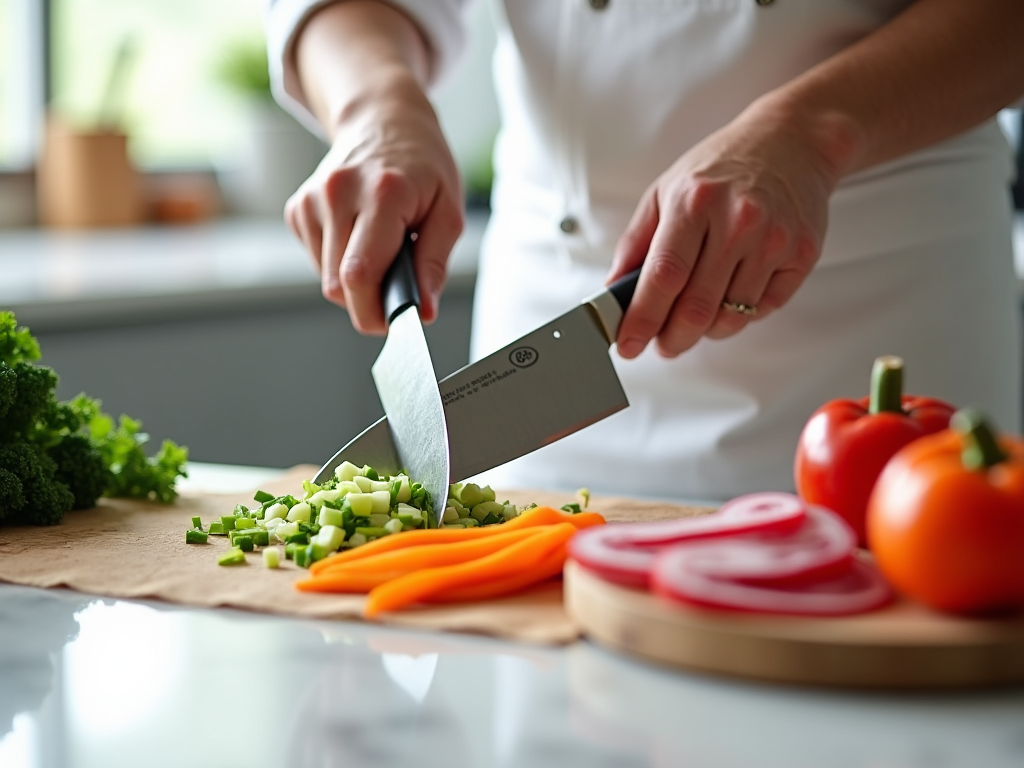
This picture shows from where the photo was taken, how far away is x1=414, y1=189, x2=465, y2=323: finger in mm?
1306

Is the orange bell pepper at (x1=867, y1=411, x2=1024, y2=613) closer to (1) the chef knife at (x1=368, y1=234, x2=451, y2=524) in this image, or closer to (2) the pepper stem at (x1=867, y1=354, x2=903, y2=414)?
(2) the pepper stem at (x1=867, y1=354, x2=903, y2=414)

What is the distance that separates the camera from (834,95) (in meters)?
1.27

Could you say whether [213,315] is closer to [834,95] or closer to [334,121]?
[334,121]

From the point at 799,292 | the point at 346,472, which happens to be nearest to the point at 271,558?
the point at 346,472

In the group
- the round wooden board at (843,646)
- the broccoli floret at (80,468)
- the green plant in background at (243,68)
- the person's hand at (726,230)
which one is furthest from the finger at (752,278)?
the green plant in background at (243,68)

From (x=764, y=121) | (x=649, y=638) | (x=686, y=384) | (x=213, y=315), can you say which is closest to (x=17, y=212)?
(x=213, y=315)

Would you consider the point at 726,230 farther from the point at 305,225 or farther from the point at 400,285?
the point at 305,225

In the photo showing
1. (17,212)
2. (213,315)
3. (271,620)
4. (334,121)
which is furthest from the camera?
(17,212)

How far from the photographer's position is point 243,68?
11.6 ft

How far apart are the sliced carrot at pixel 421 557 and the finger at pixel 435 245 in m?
0.37

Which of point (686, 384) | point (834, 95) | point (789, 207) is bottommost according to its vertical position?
point (686, 384)

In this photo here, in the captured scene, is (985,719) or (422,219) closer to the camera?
(985,719)

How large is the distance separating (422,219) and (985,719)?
2.59 ft

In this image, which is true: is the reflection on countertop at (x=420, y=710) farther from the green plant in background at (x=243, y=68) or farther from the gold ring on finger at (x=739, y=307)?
the green plant in background at (x=243, y=68)
